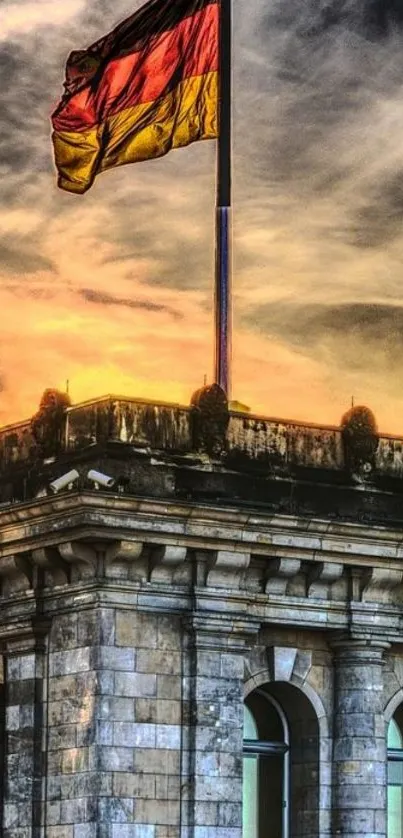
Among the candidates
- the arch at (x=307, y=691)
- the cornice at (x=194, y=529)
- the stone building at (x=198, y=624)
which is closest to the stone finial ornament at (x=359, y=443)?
the stone building at (x=198, y=624)

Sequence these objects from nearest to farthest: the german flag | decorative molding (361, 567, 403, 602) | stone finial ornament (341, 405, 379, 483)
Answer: decorative molding (361, 567, 403, 602)
stone finial ornament (341, 405, 379, 483)
the german flag

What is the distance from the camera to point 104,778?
3959 cm

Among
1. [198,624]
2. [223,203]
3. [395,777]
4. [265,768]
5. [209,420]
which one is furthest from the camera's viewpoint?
[223,203]

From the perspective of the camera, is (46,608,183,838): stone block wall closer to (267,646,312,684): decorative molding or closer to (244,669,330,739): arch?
(244,669,330,739): arch

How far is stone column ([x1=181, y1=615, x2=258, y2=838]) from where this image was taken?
40.5 meters

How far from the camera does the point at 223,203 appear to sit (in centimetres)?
4578

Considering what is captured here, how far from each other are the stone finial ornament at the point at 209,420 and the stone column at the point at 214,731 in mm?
3203

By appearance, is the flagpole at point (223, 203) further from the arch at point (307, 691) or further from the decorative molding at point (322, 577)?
the arch at point (307, 691)

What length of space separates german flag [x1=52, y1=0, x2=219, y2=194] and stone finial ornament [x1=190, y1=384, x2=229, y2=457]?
638cm

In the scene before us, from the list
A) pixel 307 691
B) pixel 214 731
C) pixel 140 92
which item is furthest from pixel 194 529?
pixel 140 92

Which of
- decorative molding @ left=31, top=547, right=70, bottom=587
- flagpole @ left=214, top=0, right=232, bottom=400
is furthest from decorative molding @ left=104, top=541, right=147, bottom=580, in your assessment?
flagpole @ left=214, top=0, right=232, bottom=400

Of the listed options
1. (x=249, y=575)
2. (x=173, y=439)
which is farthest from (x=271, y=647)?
(x=173, y=439)

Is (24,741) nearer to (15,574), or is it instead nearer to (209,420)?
(15,574)

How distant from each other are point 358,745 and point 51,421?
8.41m
